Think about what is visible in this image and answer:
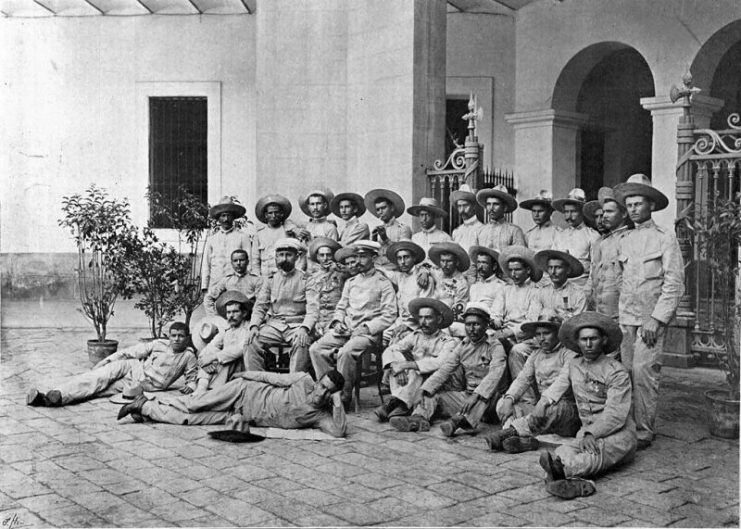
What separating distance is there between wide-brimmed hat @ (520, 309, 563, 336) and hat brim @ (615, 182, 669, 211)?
112 cm

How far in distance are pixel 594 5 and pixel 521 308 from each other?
26.7 feet

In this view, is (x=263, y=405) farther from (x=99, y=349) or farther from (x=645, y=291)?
(x=99, y=349)

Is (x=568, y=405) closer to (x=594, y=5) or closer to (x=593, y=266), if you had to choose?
(x=593, y=266)

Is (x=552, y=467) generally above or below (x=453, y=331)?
below

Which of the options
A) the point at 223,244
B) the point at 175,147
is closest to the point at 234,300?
the point at 223,244

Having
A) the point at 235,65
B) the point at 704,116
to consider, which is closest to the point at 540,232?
the point at 704,116

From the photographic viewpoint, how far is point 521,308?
7.46 m

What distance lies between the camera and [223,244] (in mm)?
9688

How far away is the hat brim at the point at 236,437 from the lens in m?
6.54

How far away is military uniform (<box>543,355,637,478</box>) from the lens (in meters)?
5.49

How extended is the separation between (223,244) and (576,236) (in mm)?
3911

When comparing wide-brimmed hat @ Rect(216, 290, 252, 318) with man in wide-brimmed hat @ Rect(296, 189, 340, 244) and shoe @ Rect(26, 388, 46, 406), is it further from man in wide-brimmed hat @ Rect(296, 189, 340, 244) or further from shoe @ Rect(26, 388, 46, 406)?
shoe @ Rect(26, 388, 46, 406)

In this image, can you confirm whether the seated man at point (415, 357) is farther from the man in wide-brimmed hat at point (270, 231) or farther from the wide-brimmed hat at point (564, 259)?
the man in wide-brimmed hat at point (270, 231)

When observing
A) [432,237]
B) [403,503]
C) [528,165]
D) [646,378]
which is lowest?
[403,503]
